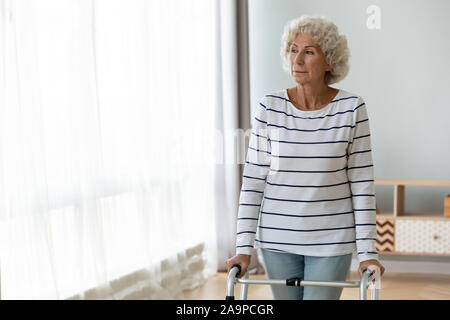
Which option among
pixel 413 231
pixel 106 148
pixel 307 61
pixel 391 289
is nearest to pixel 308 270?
pixel 307 61

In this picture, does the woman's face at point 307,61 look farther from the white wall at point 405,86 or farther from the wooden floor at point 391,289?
the white wall at point 405,86

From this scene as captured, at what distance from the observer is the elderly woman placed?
6.32 ft

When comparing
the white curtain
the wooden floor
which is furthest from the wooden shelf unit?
the white curtain

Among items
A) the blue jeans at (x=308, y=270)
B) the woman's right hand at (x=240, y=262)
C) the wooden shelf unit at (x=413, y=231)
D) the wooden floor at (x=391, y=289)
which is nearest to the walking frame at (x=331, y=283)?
the woman's right hand at (x=240, y=262)

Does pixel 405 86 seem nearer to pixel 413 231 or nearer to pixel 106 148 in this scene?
pixel 413 231

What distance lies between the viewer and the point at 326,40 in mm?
1991

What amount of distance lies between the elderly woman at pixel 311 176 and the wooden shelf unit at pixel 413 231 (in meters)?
2.43

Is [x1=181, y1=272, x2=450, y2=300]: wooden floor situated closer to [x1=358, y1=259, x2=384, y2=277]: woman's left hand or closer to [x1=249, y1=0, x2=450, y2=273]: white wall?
[x1=249, y1=0, x2=450, y2=273]: white wall

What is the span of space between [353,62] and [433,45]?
0.54 metres

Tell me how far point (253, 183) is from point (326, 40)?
474 millimetres

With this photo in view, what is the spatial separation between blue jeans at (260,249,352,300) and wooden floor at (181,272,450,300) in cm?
Answer: 178
